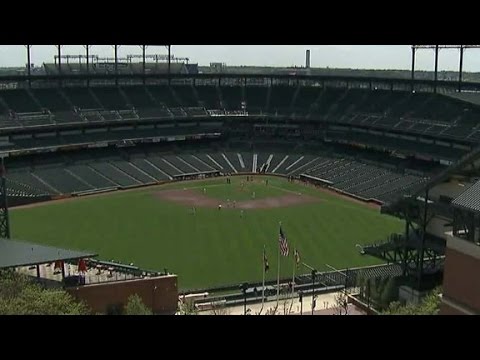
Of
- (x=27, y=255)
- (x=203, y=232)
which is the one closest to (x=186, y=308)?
(x=27, y=255)

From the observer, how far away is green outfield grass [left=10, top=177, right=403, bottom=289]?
109 ft

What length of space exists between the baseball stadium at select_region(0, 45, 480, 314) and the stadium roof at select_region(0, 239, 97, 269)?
0.12 meters

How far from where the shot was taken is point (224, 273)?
31406mm

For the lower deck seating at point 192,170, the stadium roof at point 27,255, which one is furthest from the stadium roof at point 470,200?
the lower deck seating at point 192,170

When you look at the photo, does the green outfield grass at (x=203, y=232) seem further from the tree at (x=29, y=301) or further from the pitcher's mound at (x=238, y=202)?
the tree at (x=29, y=301)

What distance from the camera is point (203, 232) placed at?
130ft

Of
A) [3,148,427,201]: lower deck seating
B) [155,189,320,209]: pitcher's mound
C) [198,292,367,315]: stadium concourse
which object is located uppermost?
[3,148,427,201]: lower deck seating

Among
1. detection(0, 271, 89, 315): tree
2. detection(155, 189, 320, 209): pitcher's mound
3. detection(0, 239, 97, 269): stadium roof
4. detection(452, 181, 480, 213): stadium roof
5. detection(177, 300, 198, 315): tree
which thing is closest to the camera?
detection(0, 271, 89, 315): tree

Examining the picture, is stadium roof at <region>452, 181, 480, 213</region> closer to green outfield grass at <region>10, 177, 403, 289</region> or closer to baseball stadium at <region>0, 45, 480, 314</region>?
baseball stadium at <region>0, 45, 480, 314</region>

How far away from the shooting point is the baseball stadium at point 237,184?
26703 millimetres

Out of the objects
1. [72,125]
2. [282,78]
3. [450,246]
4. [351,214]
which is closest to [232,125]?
[282,78]

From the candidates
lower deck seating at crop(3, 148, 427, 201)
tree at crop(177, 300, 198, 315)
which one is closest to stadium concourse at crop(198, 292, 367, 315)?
tree at crop(177, 300, 198, 315)

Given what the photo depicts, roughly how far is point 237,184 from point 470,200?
3702 centimetres

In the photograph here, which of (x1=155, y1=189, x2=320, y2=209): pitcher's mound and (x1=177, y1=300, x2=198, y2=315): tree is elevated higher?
(x1=155, y1=189, x2=320, y2=209): pitcher's mound
